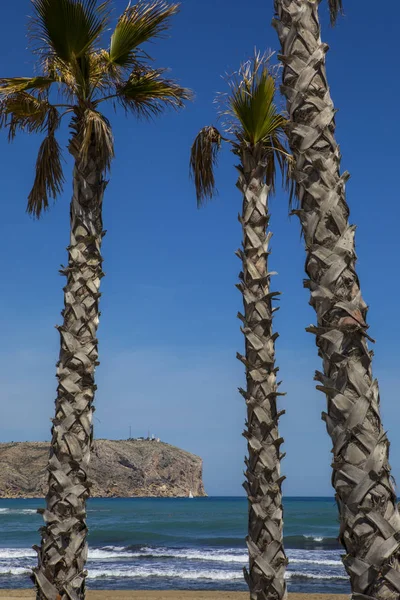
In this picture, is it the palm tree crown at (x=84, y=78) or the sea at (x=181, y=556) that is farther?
the sea at (x=181, y=556)

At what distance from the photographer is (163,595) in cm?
1794

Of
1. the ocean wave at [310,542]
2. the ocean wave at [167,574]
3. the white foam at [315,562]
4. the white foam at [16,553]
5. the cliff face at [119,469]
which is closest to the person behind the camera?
the ocean wave at [167,574]

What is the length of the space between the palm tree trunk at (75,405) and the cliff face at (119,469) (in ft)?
350

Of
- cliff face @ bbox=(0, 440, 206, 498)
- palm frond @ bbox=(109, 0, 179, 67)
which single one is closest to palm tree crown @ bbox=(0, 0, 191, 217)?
palm frond @ bbox=(109, 0, 179, 67)

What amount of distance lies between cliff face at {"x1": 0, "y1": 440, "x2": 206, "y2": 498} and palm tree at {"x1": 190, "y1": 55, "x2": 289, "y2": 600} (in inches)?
4169

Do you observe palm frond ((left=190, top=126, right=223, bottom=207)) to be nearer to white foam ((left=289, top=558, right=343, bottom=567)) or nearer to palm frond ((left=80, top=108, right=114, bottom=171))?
palm frond ((left=80, top=108, right=114, bottom=171))

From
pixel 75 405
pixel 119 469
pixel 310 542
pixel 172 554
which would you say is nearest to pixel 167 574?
pixel 172 554

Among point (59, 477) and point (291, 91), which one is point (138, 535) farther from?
point (291, 91)

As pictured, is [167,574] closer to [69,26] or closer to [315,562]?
[315,562]

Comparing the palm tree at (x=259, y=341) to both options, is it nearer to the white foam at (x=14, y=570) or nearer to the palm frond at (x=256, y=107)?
the palm frond at (x=256, y=107)

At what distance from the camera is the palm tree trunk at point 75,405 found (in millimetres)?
6266

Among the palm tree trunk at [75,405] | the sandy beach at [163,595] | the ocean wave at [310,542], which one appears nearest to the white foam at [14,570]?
the sandy beach at [163,595]

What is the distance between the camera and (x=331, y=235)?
405 centimetres

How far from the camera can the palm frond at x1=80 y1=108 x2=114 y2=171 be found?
23.8 feet
